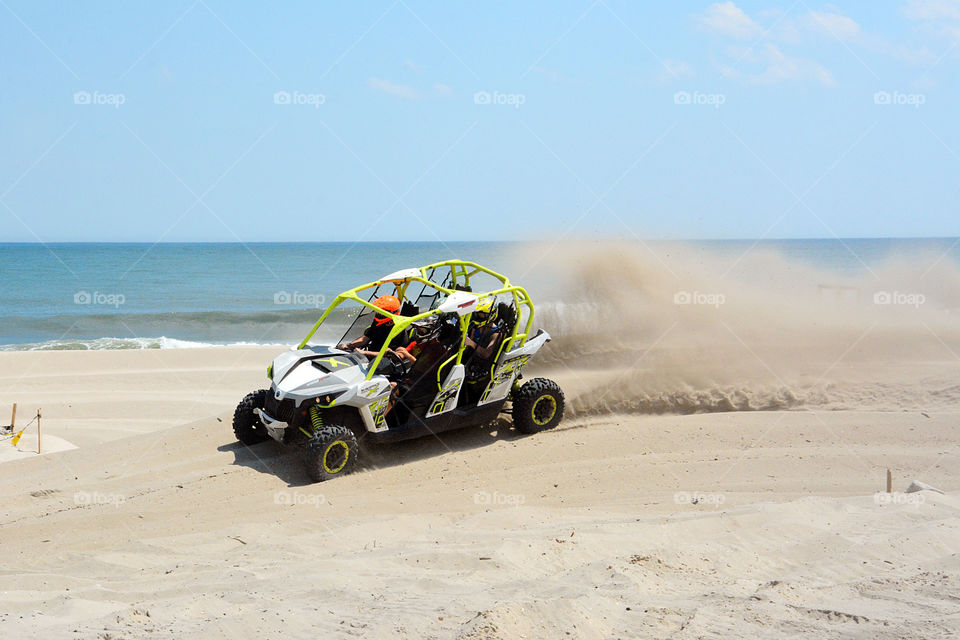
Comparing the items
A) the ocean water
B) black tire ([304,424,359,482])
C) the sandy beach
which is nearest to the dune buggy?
black tire ([304,424,359,482])

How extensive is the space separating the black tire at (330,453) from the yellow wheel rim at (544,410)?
2771 millimetres

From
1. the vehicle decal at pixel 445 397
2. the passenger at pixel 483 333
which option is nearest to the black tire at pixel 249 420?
the vehicle decal at pixel 445 397

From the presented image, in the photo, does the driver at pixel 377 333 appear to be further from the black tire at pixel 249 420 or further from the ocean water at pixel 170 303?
the ocean water at pixel 170 303

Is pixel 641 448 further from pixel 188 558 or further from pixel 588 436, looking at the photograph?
pixel 188 558

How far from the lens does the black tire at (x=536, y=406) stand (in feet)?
34.3

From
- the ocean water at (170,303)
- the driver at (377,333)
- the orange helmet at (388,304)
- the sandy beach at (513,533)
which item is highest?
the ocean water at (170,303)

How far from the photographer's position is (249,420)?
9.84 metres

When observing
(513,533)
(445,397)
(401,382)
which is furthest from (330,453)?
(513,533)

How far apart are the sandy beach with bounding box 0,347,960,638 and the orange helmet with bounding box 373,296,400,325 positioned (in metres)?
1.75

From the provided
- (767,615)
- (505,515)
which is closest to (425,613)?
(767,615)

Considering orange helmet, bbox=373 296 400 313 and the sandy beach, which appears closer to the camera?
the sandy beach

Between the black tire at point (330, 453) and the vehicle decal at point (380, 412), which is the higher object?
the vehicle decal at point (380, 412)

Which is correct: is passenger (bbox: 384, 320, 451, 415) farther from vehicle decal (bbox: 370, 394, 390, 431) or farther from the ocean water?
the ocean water

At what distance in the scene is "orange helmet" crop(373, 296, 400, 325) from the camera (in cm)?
1037
